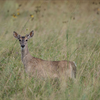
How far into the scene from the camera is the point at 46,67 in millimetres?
4160

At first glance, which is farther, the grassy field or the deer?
the deer

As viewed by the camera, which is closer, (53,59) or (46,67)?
(46,67)

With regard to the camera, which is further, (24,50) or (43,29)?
(43,29)

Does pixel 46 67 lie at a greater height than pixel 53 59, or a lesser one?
lesser

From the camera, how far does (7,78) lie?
364 centimetres

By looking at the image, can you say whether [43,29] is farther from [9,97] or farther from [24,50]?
[9,97]

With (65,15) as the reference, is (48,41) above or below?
below

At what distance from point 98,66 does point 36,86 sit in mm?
1256

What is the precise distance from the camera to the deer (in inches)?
154

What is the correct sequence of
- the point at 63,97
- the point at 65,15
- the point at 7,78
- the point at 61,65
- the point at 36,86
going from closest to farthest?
the point at 63,97, the point at 36,86, the point at 7,78, the point at 61,65, the point at 65,15

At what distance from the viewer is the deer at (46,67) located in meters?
3.92

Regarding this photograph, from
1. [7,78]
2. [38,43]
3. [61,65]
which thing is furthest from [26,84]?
[38,43]

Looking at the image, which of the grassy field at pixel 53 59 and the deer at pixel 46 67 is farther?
the deer at pixel 46 67

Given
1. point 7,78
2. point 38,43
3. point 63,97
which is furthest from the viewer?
point 38,43
